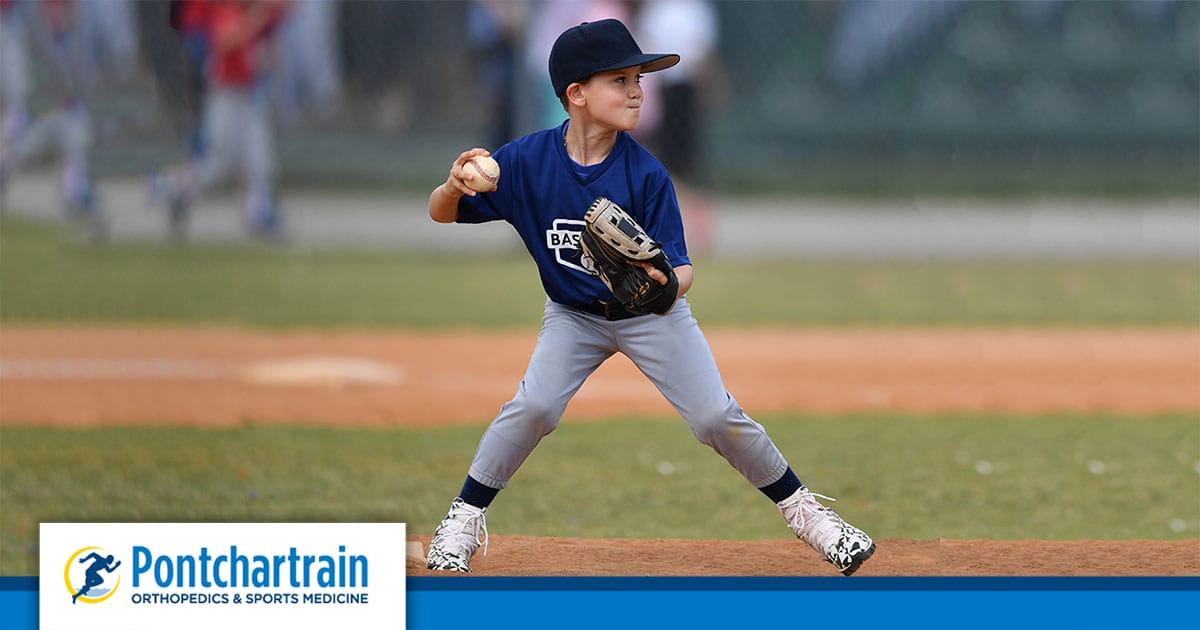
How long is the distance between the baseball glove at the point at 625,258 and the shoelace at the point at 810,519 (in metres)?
0.65

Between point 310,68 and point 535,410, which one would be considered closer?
point 535,410

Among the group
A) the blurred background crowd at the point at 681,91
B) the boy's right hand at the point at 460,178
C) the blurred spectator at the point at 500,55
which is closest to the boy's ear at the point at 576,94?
the boy's right hand at the point at 460,178

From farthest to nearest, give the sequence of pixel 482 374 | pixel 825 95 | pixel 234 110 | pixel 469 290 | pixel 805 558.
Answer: pixel 825 95 < pixel 234 110 < pixel 469 290 < pixel 482 374 < pixel 805 558

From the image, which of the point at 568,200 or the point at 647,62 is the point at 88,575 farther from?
the point at 647,62

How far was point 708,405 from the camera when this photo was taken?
4094mm

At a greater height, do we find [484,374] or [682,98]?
[682,98]

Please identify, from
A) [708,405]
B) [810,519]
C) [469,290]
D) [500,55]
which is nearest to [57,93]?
[500,55]

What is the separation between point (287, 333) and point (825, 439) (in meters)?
4.53

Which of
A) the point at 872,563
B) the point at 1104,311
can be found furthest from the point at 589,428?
the point at 1104,311

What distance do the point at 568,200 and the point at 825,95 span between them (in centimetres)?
1480

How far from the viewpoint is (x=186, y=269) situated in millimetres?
13672

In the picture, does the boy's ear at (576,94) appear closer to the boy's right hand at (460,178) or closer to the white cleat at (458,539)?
the boy's right hand at (460,178)

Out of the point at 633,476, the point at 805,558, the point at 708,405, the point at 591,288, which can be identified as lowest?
the point at 805,558

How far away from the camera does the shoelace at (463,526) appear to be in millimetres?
4160
